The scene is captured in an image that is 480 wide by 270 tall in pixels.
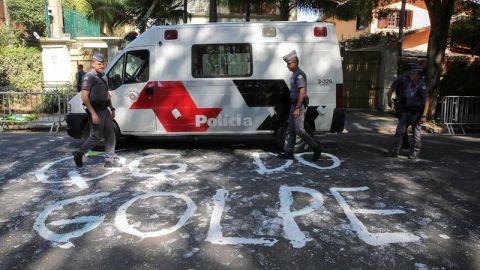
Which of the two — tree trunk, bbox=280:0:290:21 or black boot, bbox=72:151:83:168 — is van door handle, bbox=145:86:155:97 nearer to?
black boot, bbox=72:151:83:168

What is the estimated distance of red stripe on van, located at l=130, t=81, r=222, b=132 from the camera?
25.9 ft

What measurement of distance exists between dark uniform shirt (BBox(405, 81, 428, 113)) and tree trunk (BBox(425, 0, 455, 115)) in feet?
17.9

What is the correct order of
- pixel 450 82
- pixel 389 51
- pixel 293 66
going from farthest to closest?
pixel 389 51, pixel 450 82, pixel 293 66

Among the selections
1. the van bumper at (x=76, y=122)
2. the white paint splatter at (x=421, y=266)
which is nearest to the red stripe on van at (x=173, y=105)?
the van bumper at (x=76, y=122)

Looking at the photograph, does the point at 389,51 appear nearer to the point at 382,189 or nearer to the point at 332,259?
the point at 382,189

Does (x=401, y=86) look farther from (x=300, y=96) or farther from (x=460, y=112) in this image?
(x=460, y=112)

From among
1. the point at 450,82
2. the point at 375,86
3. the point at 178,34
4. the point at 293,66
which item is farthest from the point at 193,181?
the point at 375,86

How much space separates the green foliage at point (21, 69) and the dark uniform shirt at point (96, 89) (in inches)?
461

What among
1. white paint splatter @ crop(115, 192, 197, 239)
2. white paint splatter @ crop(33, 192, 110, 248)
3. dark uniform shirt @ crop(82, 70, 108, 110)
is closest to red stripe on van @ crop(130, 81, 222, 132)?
dark uniform shirt @ crop(82, 70, 108, 110)

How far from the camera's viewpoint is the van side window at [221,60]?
25.8ft

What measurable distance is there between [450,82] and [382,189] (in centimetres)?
928

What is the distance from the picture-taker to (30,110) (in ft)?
42.6

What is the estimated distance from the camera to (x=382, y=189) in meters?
5.78

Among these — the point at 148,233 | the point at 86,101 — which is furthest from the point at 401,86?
the point at 148,233
